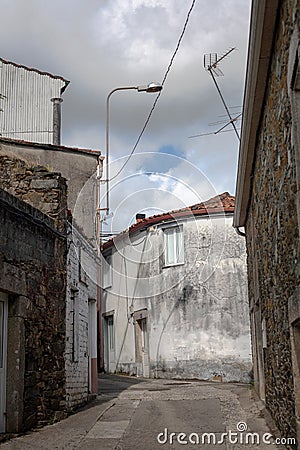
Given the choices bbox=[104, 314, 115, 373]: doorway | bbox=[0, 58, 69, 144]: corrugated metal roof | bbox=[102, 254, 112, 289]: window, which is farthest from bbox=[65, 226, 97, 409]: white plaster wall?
bbox=[102, 254, 112, 289]: window

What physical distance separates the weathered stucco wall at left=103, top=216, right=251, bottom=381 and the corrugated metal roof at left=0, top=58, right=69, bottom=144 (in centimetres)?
466

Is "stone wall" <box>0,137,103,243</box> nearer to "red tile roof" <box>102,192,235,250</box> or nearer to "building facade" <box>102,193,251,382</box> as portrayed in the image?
"red tile roof" <box>102,192,235,250</box>

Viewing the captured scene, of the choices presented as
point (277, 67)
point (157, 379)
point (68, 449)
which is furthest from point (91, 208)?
point (277, 67)

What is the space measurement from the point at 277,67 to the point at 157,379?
1423 centimetres

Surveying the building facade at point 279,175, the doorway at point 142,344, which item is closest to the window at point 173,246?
the doorway at point 142,344

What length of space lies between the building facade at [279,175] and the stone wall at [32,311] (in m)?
3.13

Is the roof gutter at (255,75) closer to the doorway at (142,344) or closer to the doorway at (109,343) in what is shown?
the doorway at (142,344)

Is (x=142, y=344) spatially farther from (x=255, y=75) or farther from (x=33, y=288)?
(x=255, y=75)

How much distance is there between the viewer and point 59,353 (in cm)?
953

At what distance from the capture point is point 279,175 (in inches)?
227

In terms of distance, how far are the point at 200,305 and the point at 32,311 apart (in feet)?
33.1

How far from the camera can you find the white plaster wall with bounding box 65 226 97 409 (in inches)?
404

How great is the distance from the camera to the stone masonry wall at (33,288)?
7930mm

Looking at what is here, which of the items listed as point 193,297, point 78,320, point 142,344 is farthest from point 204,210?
point 78,320
